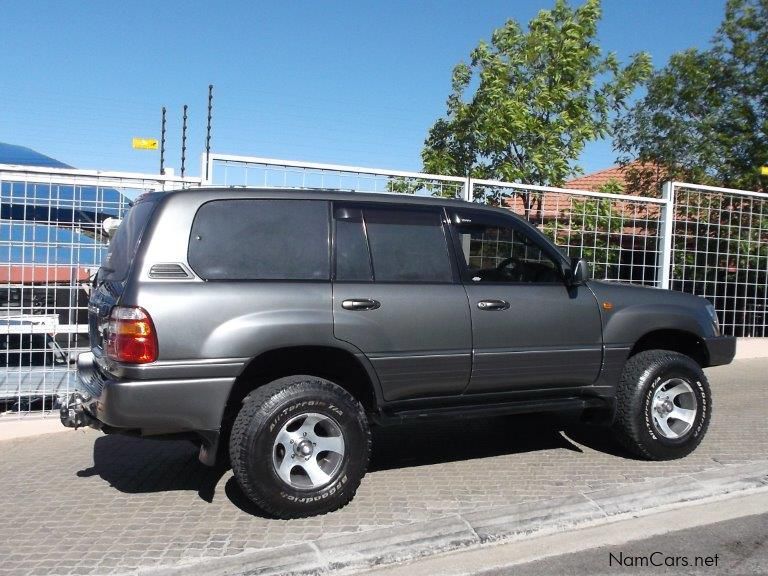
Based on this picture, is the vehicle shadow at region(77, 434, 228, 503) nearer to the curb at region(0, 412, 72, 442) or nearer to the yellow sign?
the curb at region(0, 412, 72, 442)

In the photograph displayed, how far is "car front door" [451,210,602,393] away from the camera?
4910mm

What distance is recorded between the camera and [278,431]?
4.27 metres

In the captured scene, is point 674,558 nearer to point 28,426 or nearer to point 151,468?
point 151,468

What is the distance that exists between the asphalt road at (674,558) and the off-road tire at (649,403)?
3.73 feet

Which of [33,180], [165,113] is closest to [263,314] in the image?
[33,180]

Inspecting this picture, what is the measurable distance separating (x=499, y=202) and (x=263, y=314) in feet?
21.3

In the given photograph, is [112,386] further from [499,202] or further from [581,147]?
[581,147]

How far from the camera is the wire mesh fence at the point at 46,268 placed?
644cm

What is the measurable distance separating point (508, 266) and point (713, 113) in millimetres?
9914

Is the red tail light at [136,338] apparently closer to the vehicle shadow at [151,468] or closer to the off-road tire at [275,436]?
the off-road tire at [275,436]

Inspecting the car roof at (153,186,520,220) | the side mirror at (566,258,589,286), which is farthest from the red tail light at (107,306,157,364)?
the side mirror at (566,258,589,286)

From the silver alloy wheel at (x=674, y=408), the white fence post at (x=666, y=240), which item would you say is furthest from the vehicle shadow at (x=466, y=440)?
the white fence post at (x=666, y=240)

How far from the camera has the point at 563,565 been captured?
12.8ft

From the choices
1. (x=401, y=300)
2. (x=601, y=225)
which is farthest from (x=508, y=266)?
(x=601, y=225)
